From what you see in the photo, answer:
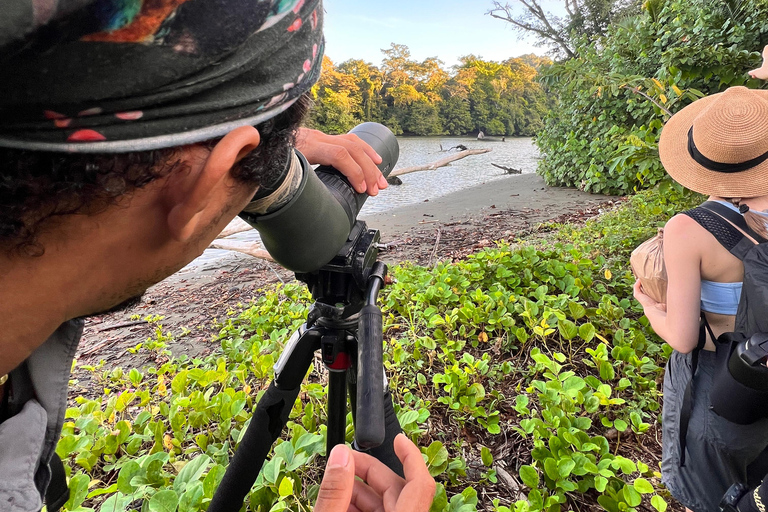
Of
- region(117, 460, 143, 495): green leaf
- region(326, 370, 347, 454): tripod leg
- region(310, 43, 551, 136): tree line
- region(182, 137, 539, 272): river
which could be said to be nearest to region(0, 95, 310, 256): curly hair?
region(326, 370, 347, 454): tripod leg

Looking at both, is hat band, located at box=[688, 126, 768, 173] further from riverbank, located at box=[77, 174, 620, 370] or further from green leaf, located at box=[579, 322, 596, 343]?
riverbank, located at box=[77, 174, 620, 370]

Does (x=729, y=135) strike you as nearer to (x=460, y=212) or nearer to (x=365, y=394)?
(x=365, y=394)

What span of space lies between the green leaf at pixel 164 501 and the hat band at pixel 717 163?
188cm

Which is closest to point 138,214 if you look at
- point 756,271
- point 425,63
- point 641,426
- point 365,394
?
point 365,394

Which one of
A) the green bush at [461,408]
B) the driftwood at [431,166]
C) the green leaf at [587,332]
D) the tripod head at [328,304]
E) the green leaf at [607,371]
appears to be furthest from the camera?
the driftwood at [431,166]

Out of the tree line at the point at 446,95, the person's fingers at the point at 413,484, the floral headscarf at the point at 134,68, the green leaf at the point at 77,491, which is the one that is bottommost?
the green leaf at the point at 77,491

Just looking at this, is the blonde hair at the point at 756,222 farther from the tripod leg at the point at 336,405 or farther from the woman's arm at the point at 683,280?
the tripod leg at the point at 336,405

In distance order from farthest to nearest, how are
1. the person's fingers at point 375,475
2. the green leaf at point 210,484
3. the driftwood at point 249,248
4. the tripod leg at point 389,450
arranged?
the driftwood at point 249,248, the green leaf at point 210,484, the tripod leg at point 389,450, the person's fingers at point 375,475

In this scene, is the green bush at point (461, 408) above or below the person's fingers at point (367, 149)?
below

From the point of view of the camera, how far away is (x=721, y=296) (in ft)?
4.27

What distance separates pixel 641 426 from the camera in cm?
159

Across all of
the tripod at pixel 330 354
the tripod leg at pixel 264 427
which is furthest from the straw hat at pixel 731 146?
Result: the tripod leg at pixel 264 427

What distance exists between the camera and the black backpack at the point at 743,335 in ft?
3.67

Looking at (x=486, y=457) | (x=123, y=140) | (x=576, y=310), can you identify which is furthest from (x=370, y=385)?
(x=576, y=310)
